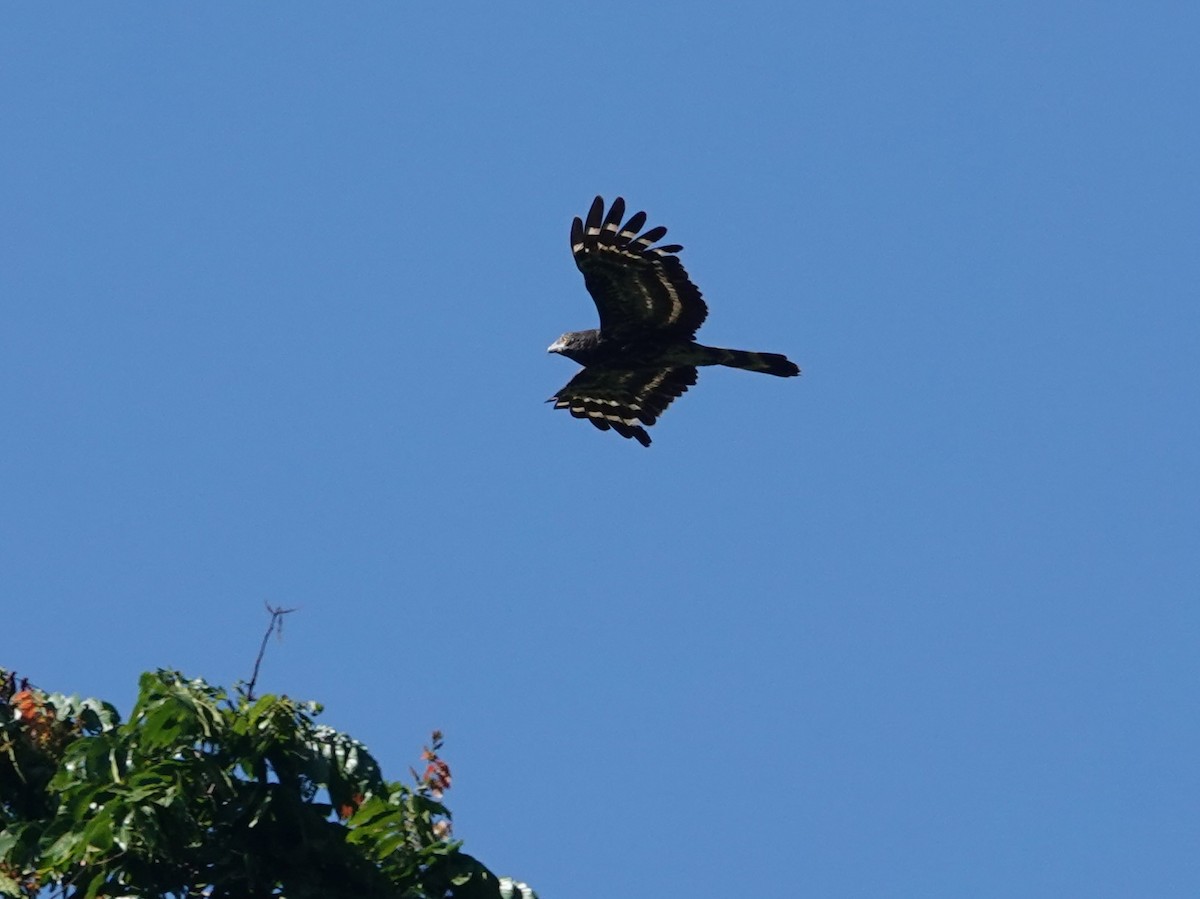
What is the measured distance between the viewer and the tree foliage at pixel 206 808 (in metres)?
8.09

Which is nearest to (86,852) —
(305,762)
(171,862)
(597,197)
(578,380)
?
(171,862)

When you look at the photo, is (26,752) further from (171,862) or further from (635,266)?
(635,266)

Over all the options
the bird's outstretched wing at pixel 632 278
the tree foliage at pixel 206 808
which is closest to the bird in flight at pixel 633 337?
the bird's outstretched wing at pixel 632 278

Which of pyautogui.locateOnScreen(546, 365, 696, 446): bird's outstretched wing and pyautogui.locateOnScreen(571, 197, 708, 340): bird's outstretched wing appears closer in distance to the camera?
pyautogui.locateOnScreen(571, 197, 708, 340): bird's outstretched wing

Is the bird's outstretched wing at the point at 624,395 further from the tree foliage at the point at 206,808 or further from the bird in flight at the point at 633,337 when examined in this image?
the tree foliage at the point at 206,808

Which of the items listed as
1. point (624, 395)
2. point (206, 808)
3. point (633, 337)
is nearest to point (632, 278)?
point (633, 337)

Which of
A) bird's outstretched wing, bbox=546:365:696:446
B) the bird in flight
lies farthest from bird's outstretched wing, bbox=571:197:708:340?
bird's outstretched wing, bbox=546:365:696:446

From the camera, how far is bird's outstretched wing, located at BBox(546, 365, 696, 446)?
18.4m

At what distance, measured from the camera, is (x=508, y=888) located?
28.8ft

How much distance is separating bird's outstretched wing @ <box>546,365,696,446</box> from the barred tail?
0.81m

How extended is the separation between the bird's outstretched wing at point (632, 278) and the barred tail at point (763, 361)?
42cm

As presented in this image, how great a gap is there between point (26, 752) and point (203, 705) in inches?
44.6

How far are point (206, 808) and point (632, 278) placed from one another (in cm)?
945

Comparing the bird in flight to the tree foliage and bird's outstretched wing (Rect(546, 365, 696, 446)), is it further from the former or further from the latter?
the tree foliage
